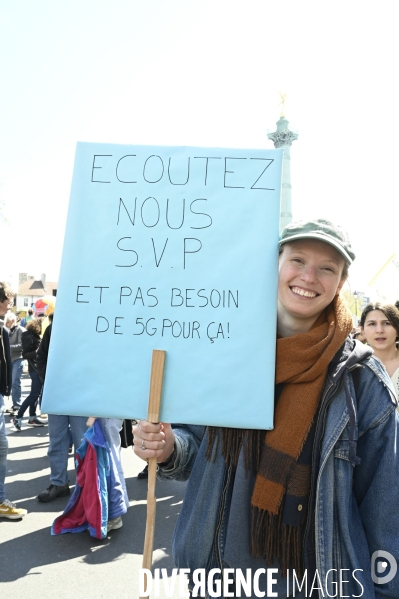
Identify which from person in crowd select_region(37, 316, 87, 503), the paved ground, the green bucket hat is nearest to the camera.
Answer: the green bucket hat

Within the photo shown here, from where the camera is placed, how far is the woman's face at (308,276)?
147 cm

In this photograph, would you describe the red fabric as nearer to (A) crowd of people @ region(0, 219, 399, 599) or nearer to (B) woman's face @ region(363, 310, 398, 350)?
(A) crowd of people @ region(0, 219, 399, 599)

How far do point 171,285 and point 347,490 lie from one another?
0.80 meters

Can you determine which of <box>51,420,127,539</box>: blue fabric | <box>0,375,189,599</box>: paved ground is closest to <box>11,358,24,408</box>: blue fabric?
<box>0,375,189,599</box>: paved ground

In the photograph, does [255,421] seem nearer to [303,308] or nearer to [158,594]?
[303,308]

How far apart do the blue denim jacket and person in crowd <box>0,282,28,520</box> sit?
9.78ft

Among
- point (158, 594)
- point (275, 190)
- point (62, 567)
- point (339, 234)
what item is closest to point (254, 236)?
point (275, 190)

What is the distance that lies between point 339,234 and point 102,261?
765mm

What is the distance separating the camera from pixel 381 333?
3.77 m

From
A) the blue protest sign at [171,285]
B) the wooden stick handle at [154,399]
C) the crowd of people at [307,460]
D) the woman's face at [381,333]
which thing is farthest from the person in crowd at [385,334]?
the wooden stick handle at [154,399]

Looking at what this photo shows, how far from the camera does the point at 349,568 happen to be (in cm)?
132

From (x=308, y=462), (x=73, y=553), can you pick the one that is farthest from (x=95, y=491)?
(x=308, y=462)

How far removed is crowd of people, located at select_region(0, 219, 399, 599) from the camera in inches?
52.3

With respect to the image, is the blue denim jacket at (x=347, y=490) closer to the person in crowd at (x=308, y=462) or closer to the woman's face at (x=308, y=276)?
the person in crowd at (x=308, y=462)
